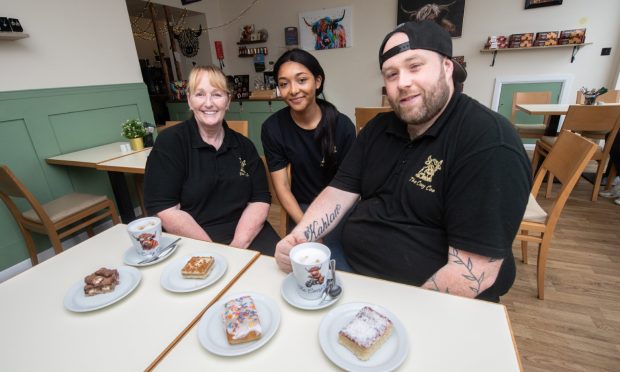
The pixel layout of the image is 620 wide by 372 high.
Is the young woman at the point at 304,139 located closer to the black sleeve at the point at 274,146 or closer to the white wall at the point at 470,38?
the black sleeve at the point at 274,146

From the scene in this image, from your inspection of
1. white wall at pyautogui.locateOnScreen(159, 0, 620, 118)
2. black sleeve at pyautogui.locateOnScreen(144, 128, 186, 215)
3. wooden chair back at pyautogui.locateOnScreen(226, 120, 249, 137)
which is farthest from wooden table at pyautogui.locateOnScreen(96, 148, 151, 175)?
white wall at pyautogui.locateOnScreen(159, 0, 620, 118)

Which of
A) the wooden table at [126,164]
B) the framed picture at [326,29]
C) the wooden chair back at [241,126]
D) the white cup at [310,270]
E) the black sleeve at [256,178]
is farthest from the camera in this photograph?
the framed picture at [326,29]

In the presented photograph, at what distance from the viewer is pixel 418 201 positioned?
91 cm

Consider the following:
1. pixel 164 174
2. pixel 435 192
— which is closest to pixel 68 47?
pixel 164 174

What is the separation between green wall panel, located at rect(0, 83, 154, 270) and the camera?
2209 mm

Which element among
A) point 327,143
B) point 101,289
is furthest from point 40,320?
point 327,143

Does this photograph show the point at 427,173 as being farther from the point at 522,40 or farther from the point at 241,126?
the point at 522,40

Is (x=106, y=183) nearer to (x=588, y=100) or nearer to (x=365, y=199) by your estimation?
(x=365, y=199)

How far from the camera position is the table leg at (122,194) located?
2400mm

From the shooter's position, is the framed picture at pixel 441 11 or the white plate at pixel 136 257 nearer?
the white plate at pixel 136 257

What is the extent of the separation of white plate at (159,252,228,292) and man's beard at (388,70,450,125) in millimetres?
687

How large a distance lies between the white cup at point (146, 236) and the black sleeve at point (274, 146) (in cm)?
81

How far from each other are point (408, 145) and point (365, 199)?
260mm


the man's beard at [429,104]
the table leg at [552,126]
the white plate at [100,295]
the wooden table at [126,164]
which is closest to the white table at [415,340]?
the white plate at [100,295]
